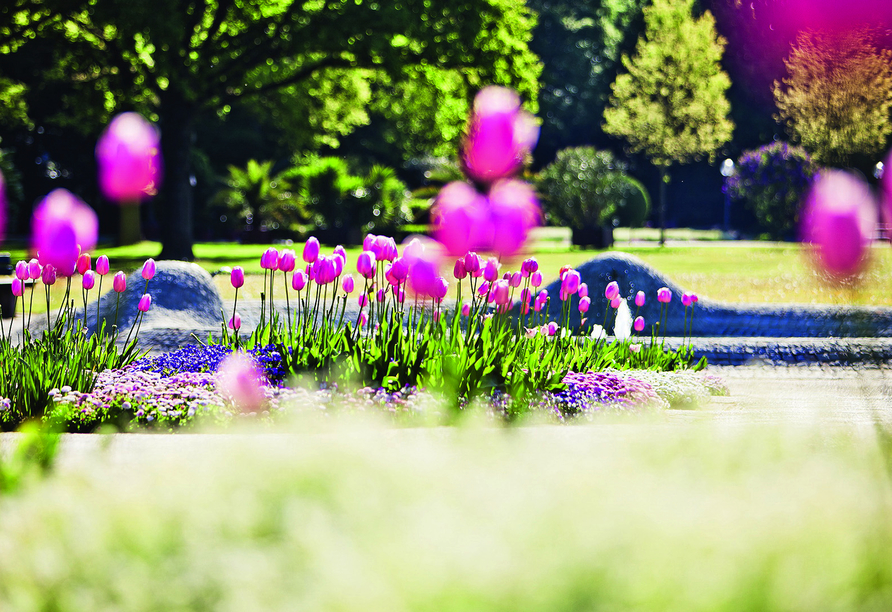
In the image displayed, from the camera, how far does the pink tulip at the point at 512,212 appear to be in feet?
80.5

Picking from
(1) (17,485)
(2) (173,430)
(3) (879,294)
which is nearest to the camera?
(1) (17,485)

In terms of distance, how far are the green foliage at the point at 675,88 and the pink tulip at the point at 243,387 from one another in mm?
26550

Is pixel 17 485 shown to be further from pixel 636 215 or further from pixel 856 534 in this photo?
pixel 636 215

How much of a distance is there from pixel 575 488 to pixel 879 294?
10640 mm

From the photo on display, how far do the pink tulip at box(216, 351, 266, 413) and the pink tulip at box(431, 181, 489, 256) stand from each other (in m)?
17.3

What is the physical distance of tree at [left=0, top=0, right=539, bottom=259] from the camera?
18016 mm

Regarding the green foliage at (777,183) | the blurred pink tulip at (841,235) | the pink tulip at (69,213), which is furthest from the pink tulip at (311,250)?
the green foliage at (777,183)

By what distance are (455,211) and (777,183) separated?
1467 cm

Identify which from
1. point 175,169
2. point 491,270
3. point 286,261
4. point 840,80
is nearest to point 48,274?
point 286,261

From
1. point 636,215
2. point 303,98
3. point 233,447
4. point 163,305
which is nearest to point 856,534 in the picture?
point 233,447

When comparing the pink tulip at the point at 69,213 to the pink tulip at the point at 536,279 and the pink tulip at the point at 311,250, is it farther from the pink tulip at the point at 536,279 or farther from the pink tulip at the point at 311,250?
the pink tulip at the point at 536,279

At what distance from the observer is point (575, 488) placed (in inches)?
100

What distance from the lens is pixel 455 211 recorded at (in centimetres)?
2392

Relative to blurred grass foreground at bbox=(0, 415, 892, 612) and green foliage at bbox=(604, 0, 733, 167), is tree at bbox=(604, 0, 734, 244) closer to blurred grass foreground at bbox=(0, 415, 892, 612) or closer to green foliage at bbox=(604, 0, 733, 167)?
green foliage at bbox=(604, 0, 733, 167)
